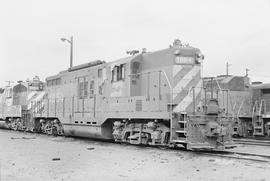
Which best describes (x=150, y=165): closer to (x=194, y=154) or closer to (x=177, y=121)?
(x=194, y=154)

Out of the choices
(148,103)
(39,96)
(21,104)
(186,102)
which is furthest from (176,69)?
(21,104)

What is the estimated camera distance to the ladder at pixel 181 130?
1150 cm

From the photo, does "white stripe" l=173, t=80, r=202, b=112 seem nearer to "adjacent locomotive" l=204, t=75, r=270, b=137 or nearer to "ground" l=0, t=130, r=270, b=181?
"ground" l=0, t=130, r=270, b=181

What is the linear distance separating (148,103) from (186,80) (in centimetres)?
152

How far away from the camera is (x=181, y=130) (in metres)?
11.8

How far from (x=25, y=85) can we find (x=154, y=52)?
14893 millimetres

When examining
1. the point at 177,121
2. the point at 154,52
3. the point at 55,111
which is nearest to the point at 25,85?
the point at 55,111

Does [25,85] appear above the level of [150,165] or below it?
above

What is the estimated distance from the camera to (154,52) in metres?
13.8

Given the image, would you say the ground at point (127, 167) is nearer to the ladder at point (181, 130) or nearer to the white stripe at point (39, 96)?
the ladder at point (181, 130)

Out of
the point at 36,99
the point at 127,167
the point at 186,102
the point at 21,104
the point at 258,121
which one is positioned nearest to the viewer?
the point at 127,167

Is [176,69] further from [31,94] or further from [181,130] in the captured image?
[31,94]

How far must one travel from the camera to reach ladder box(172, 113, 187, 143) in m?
11.5

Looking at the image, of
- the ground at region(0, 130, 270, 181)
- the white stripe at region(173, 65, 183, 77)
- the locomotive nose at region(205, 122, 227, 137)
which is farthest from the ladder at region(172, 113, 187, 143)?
the white stripe at region(173, 65, 183, 77)
